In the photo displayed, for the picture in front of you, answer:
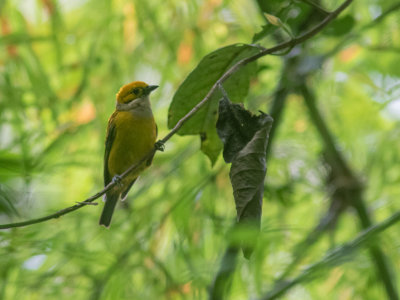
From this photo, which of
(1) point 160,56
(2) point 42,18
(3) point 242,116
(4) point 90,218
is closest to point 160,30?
(1) point 160,56

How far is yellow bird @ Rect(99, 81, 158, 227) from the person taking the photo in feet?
9.75

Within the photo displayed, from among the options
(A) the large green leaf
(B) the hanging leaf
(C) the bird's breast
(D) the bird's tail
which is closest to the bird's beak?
(C) the bird's breast

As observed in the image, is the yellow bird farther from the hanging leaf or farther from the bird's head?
the hanging leaf

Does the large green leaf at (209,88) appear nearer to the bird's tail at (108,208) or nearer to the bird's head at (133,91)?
the bird's tail at (108,208)

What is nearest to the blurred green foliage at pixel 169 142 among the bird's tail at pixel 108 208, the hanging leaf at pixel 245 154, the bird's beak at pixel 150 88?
the bird's tail at pixel 108 208

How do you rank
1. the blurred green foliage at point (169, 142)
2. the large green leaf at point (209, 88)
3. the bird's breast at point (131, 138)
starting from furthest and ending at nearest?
the bird's breast at point (131, 138) → the blurred green foliage at point (169, 142) → the large green leaf at point (209, 88)

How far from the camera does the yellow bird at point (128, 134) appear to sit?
297cm

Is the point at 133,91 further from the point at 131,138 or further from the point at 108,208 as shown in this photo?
the point at 108,208

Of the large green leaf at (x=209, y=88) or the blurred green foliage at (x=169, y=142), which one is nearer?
the large green leaf at (x=209, y=88)

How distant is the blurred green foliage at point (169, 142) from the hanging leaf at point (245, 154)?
1.10 meters

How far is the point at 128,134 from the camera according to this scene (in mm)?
3012

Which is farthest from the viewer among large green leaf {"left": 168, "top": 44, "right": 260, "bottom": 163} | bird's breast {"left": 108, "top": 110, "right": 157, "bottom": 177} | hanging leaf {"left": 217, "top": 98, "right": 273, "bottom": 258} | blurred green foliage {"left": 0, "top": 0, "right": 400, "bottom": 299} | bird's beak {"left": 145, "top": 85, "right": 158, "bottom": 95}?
bird's beak {"left": 145, "top": 85, "right": 158, "bottom": 95}

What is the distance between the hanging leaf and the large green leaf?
0.65 feet

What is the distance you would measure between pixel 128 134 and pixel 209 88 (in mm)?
1523
